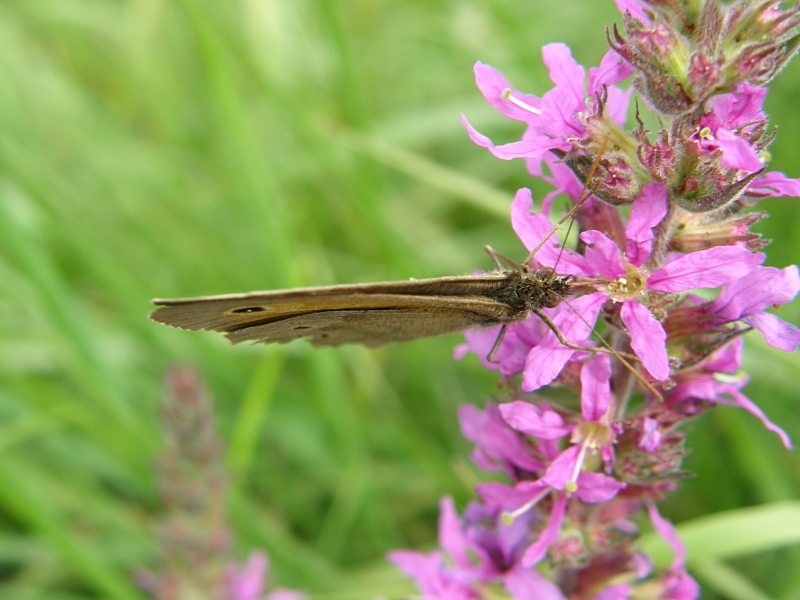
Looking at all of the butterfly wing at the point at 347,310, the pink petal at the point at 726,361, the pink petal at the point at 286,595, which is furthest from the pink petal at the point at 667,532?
the pink petal at the point at 286,595

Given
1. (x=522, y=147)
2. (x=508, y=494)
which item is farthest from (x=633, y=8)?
(x=508, y=494)

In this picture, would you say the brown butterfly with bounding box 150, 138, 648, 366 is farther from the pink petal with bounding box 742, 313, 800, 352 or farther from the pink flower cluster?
the pink petal with bounding box 742, 313, 800, 352

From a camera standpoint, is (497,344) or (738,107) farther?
(497,344)

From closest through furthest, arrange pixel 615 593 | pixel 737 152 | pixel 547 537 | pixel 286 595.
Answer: pixel 737 152
pixel 547 537
pixel 615 593
pixel 286 595

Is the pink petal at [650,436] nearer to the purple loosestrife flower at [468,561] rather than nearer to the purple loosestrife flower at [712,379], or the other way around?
the purple loosestrife flower at [712,379]

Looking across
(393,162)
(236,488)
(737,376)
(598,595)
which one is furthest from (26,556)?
(737,376)

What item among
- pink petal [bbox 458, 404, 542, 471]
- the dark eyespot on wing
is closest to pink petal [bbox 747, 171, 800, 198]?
the dark eyespot on wing

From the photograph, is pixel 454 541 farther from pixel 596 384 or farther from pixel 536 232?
pixel 536 232
